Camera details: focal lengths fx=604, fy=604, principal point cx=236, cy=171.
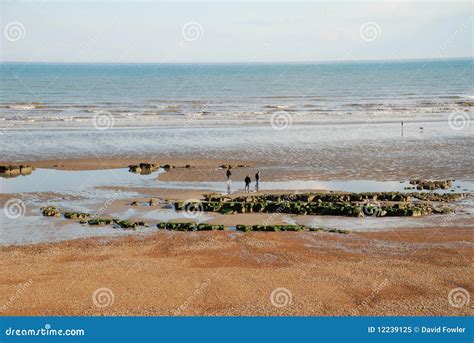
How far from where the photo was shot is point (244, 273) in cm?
2175

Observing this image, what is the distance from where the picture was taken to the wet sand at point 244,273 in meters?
18.8

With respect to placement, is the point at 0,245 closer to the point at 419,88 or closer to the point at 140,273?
the point at 140,273

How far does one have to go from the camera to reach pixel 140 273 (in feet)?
71.1

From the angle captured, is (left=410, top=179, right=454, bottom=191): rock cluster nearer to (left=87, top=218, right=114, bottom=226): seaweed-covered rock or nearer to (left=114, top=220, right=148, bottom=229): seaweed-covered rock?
(left=114, top=220, right=148, bottom=229): seaweed-covered rock

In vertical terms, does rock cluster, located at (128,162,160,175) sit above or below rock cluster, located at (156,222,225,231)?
above

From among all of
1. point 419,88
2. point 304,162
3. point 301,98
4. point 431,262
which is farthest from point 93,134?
point 419,88

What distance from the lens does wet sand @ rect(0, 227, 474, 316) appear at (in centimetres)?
1875

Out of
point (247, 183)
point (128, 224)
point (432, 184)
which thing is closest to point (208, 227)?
point (128, 224)

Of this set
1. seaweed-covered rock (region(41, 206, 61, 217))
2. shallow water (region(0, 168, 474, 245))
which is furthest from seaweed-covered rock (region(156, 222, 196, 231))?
seaweed-covered rock (region(41, 206, 61, 217))

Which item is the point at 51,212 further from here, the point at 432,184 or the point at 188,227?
the point at 432,184

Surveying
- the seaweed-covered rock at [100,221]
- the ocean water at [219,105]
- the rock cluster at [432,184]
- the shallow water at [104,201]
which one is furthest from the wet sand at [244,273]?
the ocean water at [219,105]

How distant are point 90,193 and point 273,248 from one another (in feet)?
48.9

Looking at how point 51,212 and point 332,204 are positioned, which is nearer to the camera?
point 51,212

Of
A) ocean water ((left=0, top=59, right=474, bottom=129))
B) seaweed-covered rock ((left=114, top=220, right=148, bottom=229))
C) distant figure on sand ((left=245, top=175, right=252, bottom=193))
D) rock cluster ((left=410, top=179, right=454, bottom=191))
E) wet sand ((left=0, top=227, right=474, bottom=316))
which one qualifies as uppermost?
ocean water ((left=0, top=59, right=474, bottom=129))
